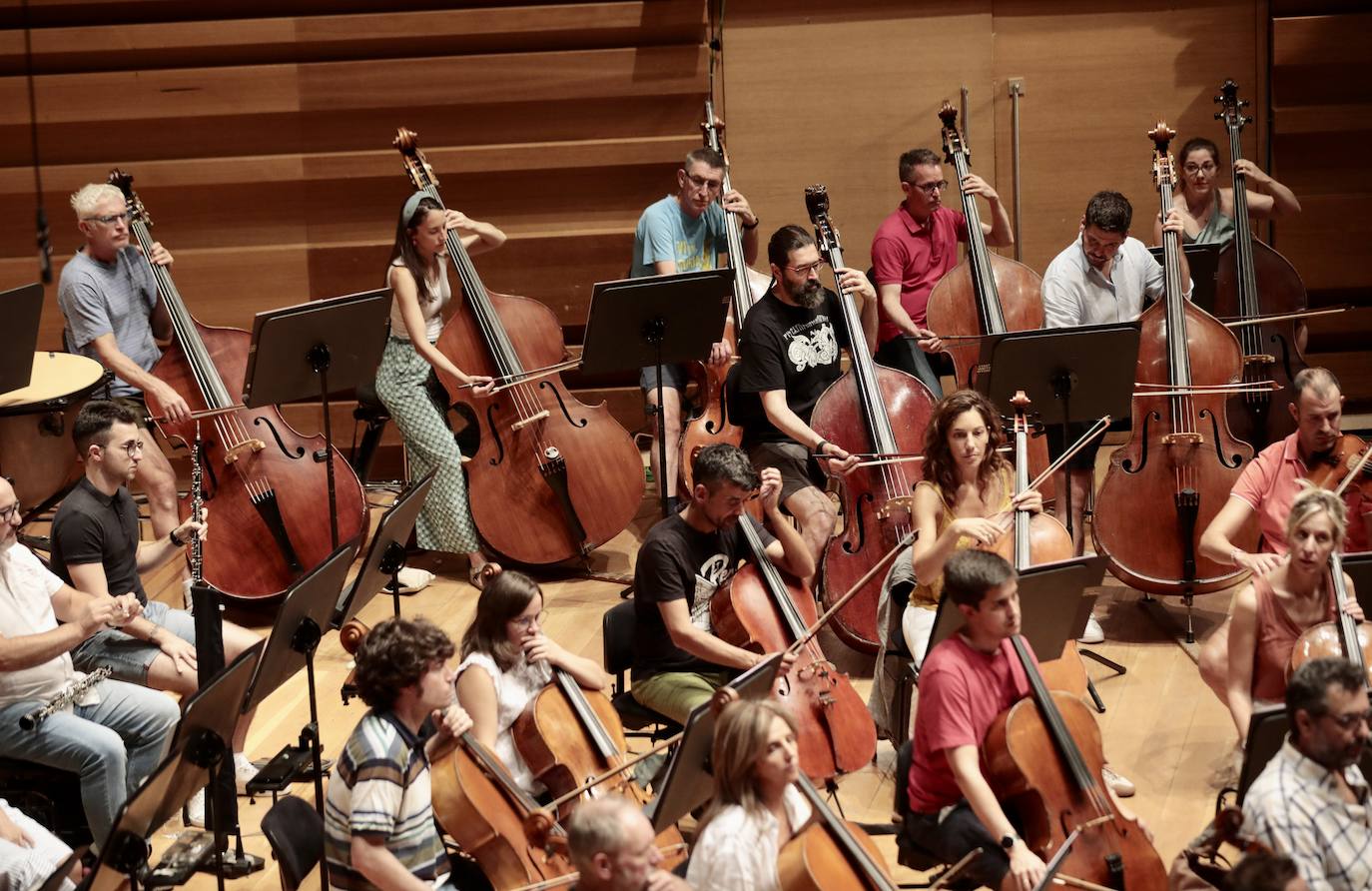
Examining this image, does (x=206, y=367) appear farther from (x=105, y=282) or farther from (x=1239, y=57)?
(x=1239, y=57)

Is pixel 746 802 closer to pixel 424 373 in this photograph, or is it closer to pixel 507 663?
pixel 507 663

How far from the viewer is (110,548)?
14.4ft

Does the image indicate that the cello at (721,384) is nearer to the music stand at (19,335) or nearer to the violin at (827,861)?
the music stand at (19,335)

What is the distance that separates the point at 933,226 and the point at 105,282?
317cm

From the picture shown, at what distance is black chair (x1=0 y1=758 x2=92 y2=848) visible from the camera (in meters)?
3.92

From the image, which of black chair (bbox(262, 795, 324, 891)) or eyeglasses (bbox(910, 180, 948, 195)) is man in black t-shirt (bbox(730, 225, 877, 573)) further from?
black chair (bbox(262, 795, 324, 891))

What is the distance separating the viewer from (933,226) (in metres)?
6.34

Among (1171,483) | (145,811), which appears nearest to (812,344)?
(1171,483)

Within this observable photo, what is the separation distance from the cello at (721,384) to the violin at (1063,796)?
2.14 metres

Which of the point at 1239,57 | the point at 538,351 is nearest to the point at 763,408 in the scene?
the point at 538,351

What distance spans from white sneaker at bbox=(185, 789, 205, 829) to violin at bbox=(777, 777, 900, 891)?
79.6 inches

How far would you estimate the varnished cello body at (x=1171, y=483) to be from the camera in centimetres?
517

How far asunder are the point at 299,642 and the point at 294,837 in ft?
1.78

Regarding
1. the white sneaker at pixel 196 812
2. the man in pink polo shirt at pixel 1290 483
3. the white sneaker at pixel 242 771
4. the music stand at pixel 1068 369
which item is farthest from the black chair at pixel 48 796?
the man in pink polo shirt at pixel 1290 483
